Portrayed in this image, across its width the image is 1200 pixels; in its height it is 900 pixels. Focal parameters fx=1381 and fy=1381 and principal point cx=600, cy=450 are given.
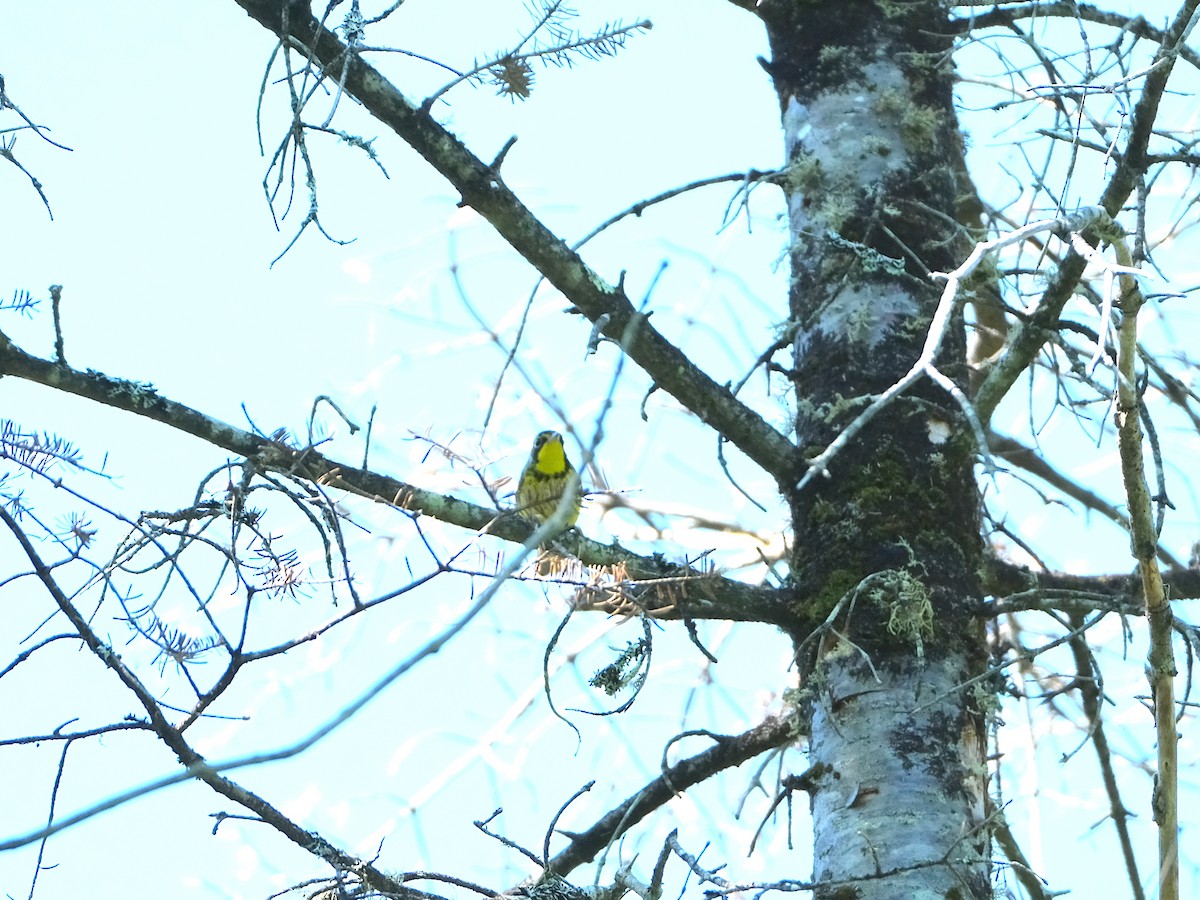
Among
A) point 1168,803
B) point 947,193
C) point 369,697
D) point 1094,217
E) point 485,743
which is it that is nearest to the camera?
point 369,697

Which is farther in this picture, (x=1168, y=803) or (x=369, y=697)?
(x=1168, y=803)

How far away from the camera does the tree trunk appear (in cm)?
272

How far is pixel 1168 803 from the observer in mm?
2227

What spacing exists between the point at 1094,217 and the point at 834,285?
41.3 inches

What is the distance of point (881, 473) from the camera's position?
3.14 meters

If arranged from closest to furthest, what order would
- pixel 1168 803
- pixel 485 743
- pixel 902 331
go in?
pixel 1168 803
pixel 902 331
pixel 485 743

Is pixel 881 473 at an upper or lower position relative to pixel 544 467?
lower

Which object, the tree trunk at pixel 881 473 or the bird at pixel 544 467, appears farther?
the bird at pixel 544 467

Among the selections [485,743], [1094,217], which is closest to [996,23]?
[1094,217]

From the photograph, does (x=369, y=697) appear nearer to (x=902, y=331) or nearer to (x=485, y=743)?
(x=902, y=331)

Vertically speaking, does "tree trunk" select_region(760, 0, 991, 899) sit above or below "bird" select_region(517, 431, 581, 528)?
below

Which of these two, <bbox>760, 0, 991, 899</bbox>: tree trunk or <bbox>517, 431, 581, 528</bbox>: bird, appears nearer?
<bbox>760, 0, 991, 899</bbox>: tree trunk

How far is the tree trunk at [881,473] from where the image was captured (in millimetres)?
2723

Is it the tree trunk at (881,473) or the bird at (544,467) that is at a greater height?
the bird at (544,467)
